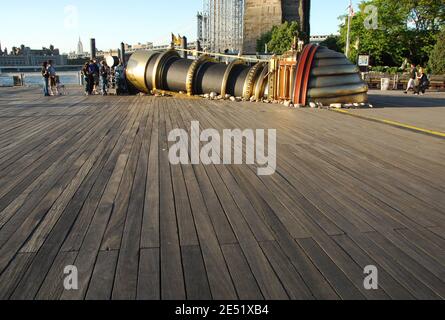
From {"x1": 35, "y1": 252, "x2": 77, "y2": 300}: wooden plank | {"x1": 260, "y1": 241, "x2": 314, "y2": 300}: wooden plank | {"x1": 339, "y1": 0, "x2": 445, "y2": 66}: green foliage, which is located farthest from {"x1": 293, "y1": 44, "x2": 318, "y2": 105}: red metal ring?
{"x1": 339, "y1": 0, "x2": 445, "y2": 66}: green foliage

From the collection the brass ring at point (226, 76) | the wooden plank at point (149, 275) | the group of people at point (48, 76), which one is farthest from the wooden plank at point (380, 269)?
the group of people at point (48, 76)

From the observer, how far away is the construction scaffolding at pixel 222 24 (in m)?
122

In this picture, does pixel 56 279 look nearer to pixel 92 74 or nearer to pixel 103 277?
pixel 103 277

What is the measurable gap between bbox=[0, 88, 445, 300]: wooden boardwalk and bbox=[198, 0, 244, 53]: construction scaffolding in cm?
12092

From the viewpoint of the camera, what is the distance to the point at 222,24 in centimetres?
12694

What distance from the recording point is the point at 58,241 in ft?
10.5

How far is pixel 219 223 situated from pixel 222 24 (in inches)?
5243

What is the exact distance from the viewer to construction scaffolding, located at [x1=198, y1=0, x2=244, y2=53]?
12200cm

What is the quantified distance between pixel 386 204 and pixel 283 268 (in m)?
2.03

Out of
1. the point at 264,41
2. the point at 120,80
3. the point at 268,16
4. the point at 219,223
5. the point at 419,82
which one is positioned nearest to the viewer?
the point at 219,223

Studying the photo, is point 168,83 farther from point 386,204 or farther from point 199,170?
point 386,204

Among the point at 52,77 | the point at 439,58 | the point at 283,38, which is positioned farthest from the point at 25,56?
the point at 439,58

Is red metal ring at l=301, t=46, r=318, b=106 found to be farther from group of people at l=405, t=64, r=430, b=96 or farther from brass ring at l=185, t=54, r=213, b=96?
group of people at l=405, t=64, r=430, b=96
